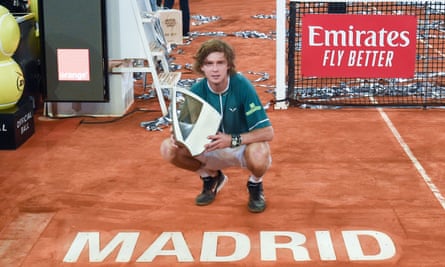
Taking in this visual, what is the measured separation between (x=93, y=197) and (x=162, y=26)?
4.40 meters

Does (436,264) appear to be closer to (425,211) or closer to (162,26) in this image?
(425,211)

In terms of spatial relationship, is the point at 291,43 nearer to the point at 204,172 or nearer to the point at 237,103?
the point at 204,172

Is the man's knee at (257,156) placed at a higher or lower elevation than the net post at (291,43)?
lower

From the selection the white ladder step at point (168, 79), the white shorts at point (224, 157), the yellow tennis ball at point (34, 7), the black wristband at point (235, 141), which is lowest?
the white shorts at point (224, 157)

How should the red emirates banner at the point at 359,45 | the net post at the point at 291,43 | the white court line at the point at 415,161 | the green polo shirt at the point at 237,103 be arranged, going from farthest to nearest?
the net post at the point at 291,43 → the red emirates banner at the point at 359,45 → the white court line at the point at 415,161 → the green polo shirt at the point at 237,103

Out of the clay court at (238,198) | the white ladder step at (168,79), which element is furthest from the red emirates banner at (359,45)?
the white ladder step at (168,79)

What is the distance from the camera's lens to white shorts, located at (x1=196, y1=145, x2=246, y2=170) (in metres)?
6.13

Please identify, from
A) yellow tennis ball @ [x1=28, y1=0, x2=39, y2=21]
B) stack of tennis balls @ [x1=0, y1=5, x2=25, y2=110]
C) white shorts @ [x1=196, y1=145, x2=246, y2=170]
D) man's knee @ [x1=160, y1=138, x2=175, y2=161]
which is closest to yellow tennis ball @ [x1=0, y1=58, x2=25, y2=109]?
stack of tennis balls @ [x1=0, y1=5, x2=25, y2=110]

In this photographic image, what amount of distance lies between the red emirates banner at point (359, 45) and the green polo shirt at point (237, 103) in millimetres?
3580

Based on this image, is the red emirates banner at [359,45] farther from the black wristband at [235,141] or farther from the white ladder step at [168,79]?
the black wristband at [235,141]

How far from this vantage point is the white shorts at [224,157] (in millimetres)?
6133

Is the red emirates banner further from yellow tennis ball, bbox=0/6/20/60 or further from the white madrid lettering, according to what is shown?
the white madrid lettering

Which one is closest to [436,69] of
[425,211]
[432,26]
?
[432,26]

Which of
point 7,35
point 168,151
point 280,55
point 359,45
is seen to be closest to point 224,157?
point 168,151
